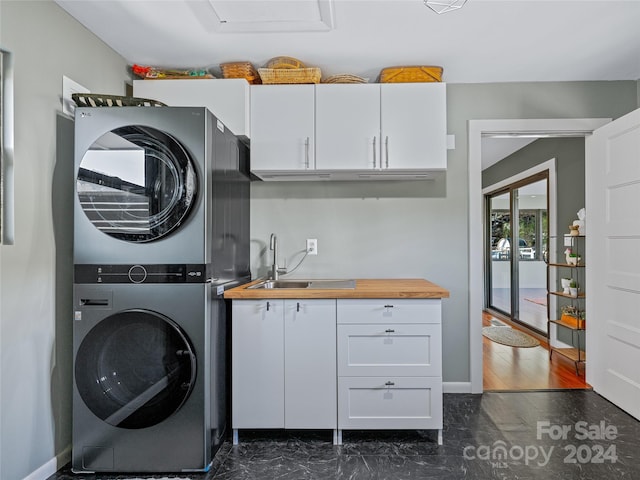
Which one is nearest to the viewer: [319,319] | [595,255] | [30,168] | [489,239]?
[30,168]

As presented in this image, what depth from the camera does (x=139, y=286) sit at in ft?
6.49

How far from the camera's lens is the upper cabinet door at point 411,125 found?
104 inches

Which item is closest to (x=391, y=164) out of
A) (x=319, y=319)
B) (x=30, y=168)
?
(x=319, y=319)

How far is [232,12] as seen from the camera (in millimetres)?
2154

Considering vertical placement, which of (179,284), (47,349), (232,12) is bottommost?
(47,349)

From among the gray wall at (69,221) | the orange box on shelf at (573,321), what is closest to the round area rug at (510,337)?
the orange box on shelf at (573,321)

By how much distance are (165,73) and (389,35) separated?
1.56m

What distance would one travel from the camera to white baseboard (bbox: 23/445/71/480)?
191 centimetres

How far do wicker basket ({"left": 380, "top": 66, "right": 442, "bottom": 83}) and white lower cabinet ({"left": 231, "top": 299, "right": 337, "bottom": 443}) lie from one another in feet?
5.29

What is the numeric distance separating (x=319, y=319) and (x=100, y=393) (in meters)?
1.19

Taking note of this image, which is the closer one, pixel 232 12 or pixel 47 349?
pixel 47 349

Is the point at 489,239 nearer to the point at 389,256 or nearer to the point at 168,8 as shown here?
the point at 389,256

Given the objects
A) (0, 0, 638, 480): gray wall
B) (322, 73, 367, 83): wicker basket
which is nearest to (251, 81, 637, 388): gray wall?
(0, 0, 638, 480): gray wall

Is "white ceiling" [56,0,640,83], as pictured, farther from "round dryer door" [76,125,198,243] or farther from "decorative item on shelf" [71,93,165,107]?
"round dryer door" [76,125,198,243]
